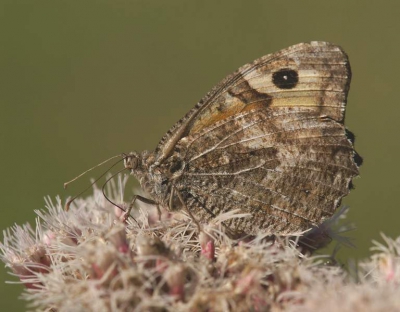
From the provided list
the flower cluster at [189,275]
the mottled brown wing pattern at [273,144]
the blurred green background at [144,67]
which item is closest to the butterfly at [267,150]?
the mottled brown wing pattern at [273,144]

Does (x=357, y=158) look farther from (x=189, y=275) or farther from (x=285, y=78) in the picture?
(x=189, y=275)

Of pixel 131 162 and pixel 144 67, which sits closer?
pixel 131 162

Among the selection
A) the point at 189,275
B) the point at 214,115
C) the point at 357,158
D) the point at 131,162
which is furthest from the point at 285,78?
the point at 189,275

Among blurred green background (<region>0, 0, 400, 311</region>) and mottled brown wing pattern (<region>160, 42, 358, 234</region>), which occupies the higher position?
blurred green background (<region>0, 0, 400, 311</region>)

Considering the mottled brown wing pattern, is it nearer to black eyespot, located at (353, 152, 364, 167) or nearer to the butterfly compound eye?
black eyespot, located at (353, 152, 364, 167)

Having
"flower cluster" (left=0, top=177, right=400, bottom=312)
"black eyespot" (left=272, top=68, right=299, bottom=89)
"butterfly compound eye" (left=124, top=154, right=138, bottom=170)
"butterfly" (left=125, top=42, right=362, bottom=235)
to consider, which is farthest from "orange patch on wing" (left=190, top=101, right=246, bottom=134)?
"flower cluster" (left=0, top=177, right=400, bottom=312)

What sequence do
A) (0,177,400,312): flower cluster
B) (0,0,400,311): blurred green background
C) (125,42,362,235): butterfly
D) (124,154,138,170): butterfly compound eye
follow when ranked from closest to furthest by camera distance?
(0,177,400,312): flower cluster → (125,42,362,235): butterfly → (124,154,138,170): butterfly compound eye → (0,0,400,311): blurred green background

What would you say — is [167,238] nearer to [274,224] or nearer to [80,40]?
[274,224]
